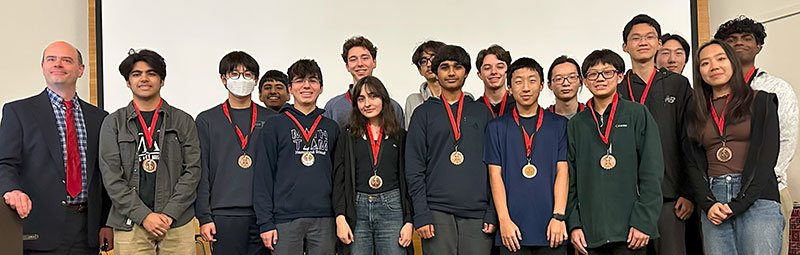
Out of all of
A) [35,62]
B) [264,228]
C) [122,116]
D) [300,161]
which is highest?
[35,62]

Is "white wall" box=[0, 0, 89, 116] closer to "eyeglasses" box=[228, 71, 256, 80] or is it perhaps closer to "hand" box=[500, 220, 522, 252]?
"eyeglasses" box=[228, 71, 256, 80]

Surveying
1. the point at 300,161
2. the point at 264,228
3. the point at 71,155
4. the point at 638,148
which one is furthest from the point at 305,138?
the point at 638,148

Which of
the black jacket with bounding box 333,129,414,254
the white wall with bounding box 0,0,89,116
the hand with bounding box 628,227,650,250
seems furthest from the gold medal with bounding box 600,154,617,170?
the white wall with bounding box 0,0,89,116

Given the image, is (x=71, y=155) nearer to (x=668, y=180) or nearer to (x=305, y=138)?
(x=305, y=138)

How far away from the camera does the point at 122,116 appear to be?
3398 millimetres

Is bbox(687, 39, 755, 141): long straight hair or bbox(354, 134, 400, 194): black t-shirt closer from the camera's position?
bbox(687, 39, 755, 141): long straight hair

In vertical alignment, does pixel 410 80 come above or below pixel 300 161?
above

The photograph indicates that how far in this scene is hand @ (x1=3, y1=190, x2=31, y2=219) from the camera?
2.97m

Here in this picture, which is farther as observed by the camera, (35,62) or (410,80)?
(410,80)

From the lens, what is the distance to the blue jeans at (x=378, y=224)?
3336mm

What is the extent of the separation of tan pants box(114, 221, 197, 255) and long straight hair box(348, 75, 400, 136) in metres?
0.93

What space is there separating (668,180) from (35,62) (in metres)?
4.35

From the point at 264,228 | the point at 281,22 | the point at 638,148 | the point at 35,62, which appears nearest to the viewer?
the point at 638,148

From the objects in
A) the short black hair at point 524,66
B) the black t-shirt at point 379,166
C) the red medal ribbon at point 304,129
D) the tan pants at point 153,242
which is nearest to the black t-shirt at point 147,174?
the tan pants at point 153,242
